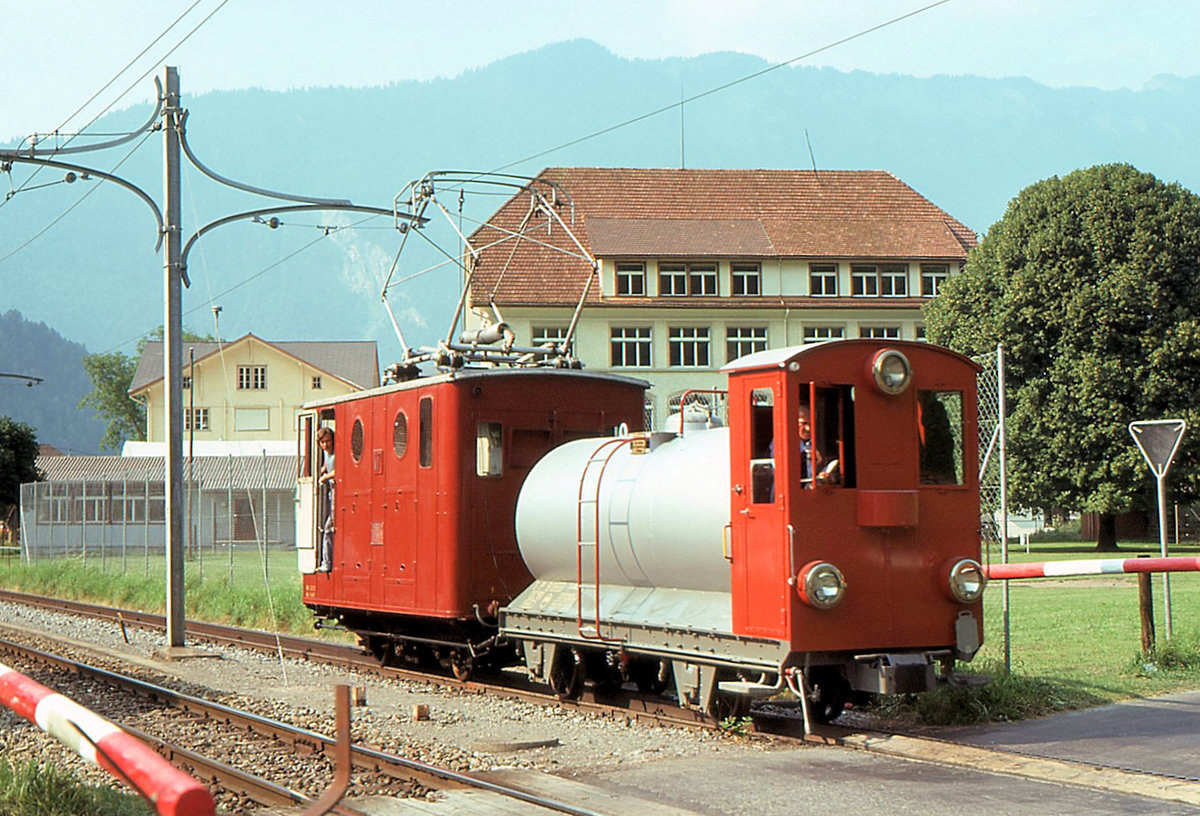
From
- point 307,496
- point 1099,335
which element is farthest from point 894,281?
point 307,496

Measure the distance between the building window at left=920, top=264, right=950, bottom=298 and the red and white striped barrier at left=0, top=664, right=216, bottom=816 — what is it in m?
61.1

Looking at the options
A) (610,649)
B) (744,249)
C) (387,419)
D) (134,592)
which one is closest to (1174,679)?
(610,649)

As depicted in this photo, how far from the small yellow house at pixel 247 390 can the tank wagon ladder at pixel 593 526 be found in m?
70.0

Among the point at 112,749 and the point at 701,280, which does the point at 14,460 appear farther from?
the point at 112,749

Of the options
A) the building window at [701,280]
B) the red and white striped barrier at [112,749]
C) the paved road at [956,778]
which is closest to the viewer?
the red and white striped barrier at [112,749]

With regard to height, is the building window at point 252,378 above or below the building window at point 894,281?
below

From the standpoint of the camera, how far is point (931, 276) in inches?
2557

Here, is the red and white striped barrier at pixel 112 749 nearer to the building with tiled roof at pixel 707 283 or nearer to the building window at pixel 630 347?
the building with tiled roof at pixel 707 283

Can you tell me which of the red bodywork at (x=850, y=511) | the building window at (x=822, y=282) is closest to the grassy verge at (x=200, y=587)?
the red bodywork at (x=850, y=511)

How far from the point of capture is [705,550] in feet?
40.7

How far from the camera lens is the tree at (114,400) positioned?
11819 cm

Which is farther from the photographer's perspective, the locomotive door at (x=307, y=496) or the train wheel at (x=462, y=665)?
the locomotive door at (x=307, y=496)

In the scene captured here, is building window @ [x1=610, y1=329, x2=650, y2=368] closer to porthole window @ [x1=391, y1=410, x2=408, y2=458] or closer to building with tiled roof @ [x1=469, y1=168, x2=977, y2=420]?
building with tiled roof @ [x1=469, y1=168, x2=977, y2=420]

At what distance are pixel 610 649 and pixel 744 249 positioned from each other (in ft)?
169
